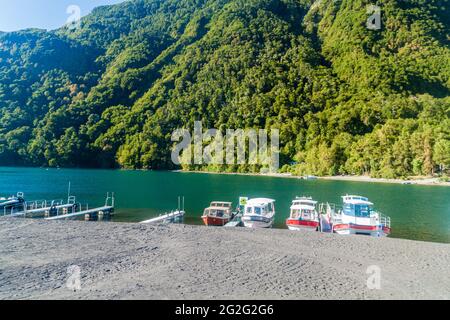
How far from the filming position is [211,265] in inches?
671

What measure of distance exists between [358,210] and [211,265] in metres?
18.7

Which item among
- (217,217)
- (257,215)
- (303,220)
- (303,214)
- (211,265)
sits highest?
(211,265)

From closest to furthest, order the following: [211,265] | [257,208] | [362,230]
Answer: [211,265] < [362,230] < [257,208]

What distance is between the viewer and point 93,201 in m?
53.8

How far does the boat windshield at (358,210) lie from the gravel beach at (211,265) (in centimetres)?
552

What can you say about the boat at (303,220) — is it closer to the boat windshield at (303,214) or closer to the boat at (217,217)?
the boat windshield at (303,214)

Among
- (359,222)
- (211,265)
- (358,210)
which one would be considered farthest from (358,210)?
(211,265)

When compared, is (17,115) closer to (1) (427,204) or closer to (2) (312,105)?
(2) (312,105)

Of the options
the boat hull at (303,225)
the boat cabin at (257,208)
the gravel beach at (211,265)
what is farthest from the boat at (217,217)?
the gravel beach at (211,265)

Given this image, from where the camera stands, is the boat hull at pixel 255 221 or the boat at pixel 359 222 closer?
the boat at pixel 359 222

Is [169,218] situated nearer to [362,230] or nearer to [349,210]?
[349,210]

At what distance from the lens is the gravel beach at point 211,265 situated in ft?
44.2

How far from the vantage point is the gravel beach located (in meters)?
13.5

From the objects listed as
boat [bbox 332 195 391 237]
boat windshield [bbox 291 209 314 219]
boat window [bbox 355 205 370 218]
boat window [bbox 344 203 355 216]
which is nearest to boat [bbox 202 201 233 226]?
boat windshield [bbox 291 209 314 219]
